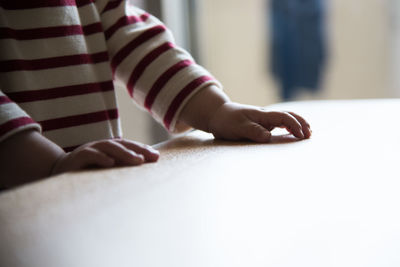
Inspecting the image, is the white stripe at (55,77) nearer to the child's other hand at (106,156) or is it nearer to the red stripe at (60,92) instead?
the red stripe at (60,92)

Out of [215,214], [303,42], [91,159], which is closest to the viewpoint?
[215,214]

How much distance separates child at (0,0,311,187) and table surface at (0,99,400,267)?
14 centimetres

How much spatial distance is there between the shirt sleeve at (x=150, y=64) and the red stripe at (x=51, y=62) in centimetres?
3

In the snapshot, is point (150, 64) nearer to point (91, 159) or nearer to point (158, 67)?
point (158, 67)

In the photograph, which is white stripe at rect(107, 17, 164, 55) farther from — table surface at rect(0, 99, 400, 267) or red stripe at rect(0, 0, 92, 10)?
table surface at rect(0, 99, 400, 267)

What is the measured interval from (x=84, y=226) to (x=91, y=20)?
45cm

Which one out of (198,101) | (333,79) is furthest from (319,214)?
(333,79)

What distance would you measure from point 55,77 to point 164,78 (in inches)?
5.2

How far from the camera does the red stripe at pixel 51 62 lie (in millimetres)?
532

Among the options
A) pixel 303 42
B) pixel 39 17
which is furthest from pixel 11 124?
pixel 303 42

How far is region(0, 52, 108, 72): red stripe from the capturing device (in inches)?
21.0

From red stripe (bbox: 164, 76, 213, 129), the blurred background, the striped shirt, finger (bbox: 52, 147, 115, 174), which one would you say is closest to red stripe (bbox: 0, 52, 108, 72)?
the striped shirt

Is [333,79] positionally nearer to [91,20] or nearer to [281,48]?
[281,48]

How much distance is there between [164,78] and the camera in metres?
0.59
